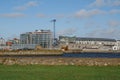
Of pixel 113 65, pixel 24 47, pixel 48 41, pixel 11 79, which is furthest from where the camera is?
pixel 48 41

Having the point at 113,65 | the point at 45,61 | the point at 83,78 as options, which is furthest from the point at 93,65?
the point at 83,78

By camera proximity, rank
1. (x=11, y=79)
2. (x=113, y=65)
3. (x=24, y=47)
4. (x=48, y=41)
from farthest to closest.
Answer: (x=48, y=41), (x=24, y=47), (x=113, y=65), (x=11, y=79)

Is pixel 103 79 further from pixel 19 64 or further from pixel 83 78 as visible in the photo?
pixel 19 64

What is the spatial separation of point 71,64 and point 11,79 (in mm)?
13312

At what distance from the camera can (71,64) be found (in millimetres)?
30734

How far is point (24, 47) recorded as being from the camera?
15962cm

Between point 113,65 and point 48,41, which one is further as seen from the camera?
point 48,41

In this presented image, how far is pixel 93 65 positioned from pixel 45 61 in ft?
14.8

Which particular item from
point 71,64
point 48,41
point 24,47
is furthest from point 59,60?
point 48,41

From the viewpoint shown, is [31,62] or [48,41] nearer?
[31,62]

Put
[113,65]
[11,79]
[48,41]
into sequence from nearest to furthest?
[11,79], [113,65], [48,41]

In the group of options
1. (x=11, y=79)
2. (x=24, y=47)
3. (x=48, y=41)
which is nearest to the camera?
(x=11, y=79)

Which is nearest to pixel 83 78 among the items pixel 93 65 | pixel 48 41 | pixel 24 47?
pixel 93 65

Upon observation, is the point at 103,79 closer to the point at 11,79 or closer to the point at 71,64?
the point at 11,79
